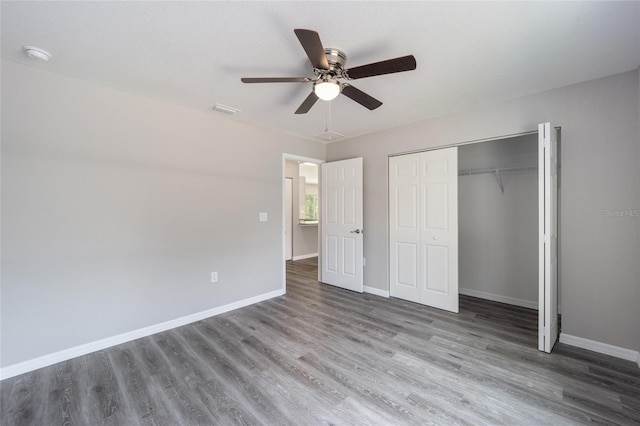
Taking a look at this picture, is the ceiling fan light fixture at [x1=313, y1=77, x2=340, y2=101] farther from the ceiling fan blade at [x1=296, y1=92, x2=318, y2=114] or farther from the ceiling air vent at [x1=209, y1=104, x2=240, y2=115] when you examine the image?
the ceiling air vent at [x1=209, y1=104, x2=240, y2=115]

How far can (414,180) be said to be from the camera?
3773 mm

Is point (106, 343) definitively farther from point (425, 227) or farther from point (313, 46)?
point (425, 227)

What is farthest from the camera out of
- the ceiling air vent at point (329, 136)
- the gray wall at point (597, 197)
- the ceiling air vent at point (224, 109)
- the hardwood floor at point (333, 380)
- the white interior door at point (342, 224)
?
the white interior door at point (342, 224)

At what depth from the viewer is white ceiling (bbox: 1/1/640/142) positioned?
5.45ft

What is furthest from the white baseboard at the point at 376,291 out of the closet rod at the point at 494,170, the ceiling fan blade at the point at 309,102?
the ceiling fan blade at the point at 309,102

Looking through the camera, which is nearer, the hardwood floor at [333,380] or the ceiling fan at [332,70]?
the ceiling fan at [332,70]

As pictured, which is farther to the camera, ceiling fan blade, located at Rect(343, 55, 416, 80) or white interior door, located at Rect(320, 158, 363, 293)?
white interior door, located at Rect(320, 158, 363, 293)

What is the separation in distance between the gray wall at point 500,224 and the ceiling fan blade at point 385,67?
282 centimetres

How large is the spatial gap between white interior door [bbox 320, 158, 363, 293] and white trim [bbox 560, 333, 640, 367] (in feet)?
7.96

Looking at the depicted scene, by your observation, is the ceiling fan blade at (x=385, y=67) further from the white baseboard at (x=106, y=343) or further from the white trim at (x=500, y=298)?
the white trim at (x=500, y=298)

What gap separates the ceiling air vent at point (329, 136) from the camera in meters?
A: 4.20

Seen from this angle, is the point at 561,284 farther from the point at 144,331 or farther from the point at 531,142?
the point at 144,331

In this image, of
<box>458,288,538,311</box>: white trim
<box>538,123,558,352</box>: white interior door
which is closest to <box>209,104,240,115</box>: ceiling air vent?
<box>538,123,558,352</box>: white interior door

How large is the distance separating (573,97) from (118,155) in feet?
14.7
